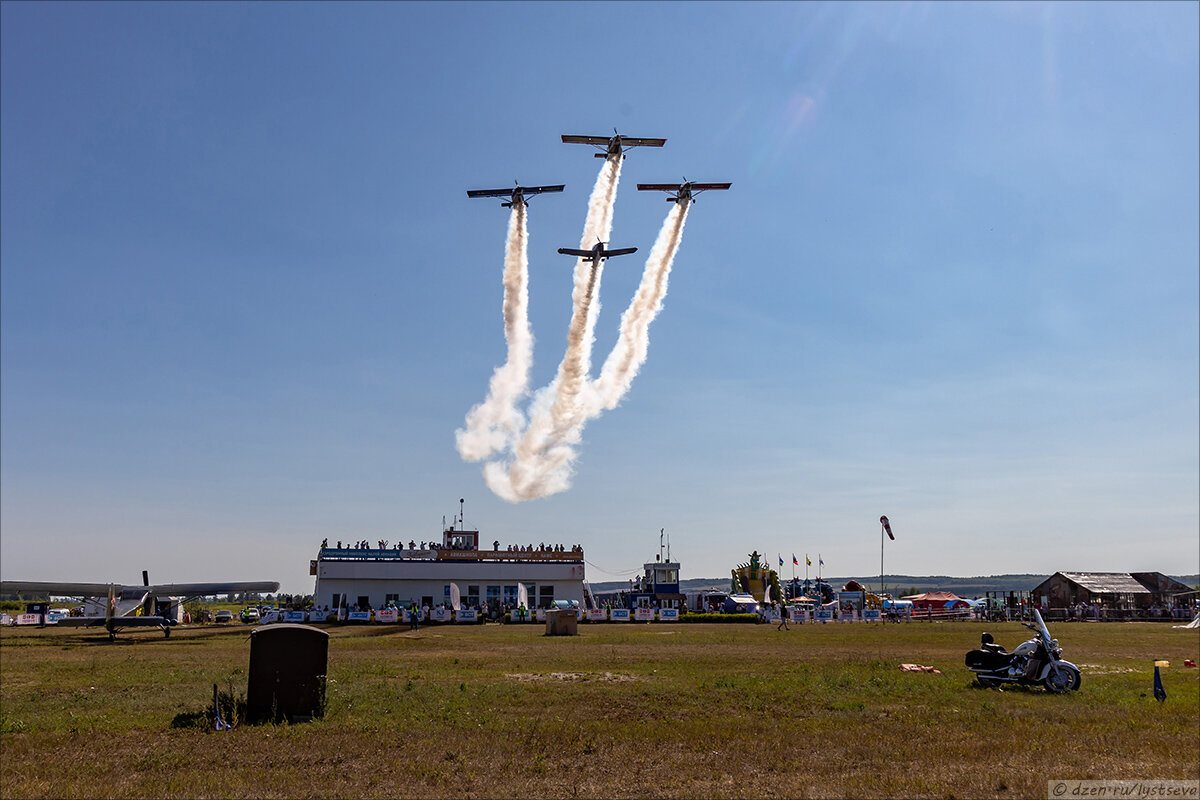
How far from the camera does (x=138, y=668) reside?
90.8 ft

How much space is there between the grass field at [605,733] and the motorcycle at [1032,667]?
411 mm

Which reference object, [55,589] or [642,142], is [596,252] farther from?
[55,589]

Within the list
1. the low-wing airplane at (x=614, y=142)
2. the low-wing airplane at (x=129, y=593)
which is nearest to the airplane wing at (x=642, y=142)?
Answer: the low-wing airplane at (x=614, y=142)

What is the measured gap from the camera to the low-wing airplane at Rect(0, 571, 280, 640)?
146ft

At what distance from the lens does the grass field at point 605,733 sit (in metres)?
12.0

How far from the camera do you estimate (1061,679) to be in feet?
66.9

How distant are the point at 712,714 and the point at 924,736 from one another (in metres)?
4.38

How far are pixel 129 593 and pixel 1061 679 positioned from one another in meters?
49.3

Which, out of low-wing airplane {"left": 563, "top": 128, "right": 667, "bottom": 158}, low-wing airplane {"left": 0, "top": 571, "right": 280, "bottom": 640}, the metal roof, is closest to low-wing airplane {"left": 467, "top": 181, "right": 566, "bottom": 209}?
low-wing airplane {"left": 563, "top": 128, "right": 667, "bottom": 158}

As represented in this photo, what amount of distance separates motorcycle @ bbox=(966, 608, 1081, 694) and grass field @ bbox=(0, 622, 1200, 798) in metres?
0.41

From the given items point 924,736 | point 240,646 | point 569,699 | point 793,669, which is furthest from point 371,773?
point 240,646

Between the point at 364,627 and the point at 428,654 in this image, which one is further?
the point at 364,627

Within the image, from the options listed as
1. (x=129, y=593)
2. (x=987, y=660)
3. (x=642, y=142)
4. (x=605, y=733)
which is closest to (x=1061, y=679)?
(x=987, y=660)

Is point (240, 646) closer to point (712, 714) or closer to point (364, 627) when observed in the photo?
point (364, 627)
